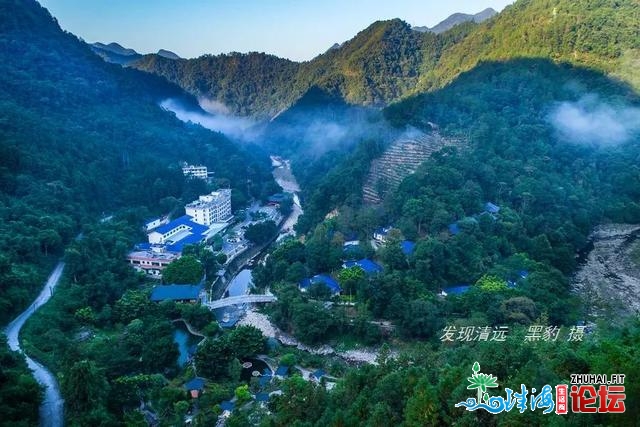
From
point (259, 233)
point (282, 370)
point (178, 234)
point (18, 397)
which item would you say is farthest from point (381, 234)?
point (18, 397)

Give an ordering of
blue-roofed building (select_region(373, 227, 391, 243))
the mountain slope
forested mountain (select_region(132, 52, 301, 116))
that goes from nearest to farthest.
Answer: blue-roofed building (select_region(373, 227, 391, 243))
the mountain slope
forested mountain (select_region(132, 52, 301, 116))

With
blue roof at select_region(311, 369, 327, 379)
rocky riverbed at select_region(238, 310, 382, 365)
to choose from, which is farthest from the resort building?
blue roof at select_region(311, 369, 327, 379)

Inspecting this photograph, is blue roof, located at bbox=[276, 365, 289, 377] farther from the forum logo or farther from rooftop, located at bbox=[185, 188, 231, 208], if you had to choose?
rooftop, located at bbox=[185, 188, 231, 208]

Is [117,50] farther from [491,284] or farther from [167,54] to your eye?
[491,284]

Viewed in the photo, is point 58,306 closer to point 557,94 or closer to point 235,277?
point 235,277

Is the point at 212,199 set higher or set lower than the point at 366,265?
higher

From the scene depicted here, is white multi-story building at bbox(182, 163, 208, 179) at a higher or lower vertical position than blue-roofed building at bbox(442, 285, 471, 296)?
higher
